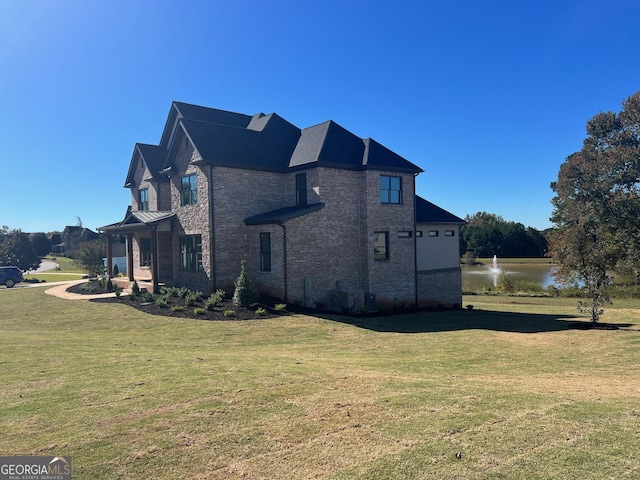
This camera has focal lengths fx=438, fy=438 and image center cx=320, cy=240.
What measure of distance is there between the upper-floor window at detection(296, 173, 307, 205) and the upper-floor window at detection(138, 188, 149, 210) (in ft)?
46.8

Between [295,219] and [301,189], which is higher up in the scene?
[301,189]

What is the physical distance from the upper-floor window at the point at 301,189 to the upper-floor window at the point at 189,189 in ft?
17.7

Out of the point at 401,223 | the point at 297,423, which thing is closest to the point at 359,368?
the point at 297,423

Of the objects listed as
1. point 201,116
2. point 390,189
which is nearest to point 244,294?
point 390,189

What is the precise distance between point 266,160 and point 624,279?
41.5 m

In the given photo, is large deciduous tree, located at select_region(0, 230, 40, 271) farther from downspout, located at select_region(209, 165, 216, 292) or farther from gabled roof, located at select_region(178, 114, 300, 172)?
downspout, located at select_region(209, 165, 216, 292)

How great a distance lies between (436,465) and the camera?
14.5ft

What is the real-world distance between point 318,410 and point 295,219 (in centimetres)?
1541

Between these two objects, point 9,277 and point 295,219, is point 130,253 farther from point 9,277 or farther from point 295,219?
point 9,277

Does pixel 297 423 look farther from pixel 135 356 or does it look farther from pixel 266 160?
pixel 266 160

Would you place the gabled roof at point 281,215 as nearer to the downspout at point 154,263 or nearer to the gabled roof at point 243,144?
the gabled roof at point 243,144

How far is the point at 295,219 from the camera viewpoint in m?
21.0

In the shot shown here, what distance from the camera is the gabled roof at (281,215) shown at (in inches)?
814

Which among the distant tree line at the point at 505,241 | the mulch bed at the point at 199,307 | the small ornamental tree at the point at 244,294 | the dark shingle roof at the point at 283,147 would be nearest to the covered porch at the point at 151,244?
the mulch bed at the point at 199,307
